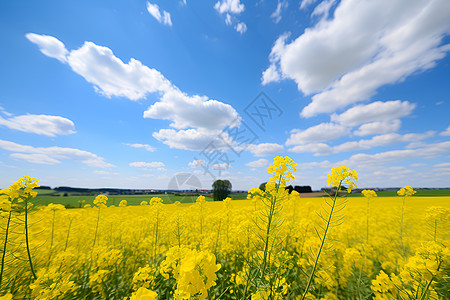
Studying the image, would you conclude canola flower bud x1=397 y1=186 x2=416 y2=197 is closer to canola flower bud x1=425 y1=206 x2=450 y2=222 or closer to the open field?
the open field

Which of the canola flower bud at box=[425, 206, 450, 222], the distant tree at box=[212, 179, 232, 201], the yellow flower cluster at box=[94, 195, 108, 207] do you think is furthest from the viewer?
the distant tree at box=[212, 179, 232, 201]

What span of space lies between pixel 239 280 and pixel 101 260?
2767mm

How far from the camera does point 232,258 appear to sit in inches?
155

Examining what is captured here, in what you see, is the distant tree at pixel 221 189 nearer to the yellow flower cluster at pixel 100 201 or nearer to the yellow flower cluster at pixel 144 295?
the yellow flower cluster at pixel 100 201

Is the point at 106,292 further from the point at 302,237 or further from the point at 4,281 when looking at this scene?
the point at 302,237

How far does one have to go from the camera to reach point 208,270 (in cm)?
116

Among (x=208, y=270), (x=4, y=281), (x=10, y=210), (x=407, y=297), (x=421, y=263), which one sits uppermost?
(x=10, y=210)

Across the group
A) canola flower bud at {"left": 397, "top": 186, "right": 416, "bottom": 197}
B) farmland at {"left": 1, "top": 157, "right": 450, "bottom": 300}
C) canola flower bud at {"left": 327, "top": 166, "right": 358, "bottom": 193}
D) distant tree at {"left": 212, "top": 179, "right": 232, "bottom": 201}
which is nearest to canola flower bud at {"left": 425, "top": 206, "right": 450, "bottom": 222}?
farmland at {"left": 1, "top": 157, "right": 450, "bottom": 300}

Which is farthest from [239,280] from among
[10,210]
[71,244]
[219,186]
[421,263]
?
[219,186]

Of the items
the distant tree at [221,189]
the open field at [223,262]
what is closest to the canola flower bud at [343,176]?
the open field at [223,262]

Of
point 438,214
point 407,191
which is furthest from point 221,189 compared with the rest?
point 438,214

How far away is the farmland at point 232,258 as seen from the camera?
1720 millimetres

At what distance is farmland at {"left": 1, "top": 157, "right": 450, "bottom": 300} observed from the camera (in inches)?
67.7

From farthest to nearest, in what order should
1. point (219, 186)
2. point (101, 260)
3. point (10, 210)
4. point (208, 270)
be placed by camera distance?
point (219, 186)
point (101, 260)
point (10, 210)
point (208, 270)
